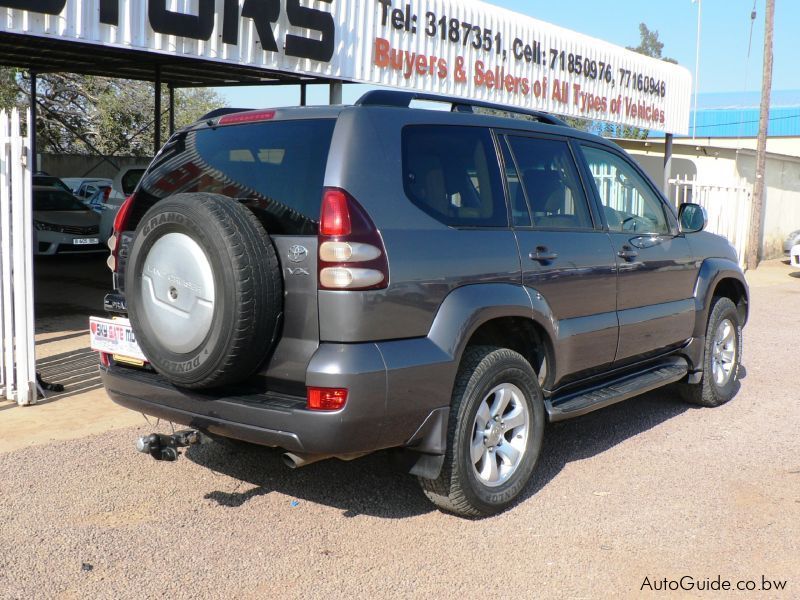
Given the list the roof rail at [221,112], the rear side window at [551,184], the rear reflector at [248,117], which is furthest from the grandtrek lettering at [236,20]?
the rear side window at [551,184]

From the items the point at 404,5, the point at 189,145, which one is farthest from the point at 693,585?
the point at 404,5

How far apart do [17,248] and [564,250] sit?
153 inches

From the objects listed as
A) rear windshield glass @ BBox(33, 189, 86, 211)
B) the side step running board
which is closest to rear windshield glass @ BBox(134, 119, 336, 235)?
the side step running board

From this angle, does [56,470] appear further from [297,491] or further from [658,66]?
[658,66]

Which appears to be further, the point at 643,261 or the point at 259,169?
the point at 643,261

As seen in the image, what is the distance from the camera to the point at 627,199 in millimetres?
6027

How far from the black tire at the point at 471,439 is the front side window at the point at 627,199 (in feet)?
4.90

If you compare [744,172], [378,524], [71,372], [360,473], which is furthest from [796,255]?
[378,524]


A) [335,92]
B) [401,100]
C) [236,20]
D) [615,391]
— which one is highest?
[236,20]

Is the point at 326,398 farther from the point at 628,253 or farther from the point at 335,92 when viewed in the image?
the point at 335,92

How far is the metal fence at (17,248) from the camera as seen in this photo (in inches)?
249

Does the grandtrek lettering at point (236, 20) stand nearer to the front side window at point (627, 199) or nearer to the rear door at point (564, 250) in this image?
the front side window at point (627, 199)

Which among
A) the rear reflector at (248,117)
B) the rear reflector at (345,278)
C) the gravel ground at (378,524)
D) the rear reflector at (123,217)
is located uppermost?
the rear reflector at (248,117)

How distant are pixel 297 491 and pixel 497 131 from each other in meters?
2.24
